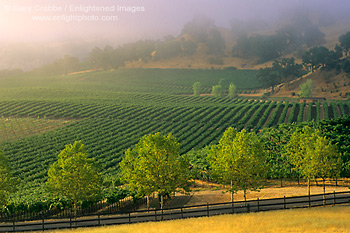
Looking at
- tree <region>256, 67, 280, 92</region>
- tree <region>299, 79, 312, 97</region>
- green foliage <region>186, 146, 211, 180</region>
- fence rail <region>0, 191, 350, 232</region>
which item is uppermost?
tree <region>256, 67, 280, 92</region>

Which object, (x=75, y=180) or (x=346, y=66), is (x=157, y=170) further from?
(x=346, y=66)

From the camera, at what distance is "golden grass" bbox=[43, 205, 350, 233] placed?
2905cm

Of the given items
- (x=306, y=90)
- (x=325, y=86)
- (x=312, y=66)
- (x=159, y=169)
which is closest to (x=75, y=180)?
(x=159, y=169)

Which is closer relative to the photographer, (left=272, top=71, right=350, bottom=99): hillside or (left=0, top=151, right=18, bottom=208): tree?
(left=0, top=151, right=18, bottom=208): tree

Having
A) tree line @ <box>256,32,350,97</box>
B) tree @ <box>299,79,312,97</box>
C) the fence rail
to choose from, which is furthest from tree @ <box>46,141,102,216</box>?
tree line @ <box>256,32,350,97</box>

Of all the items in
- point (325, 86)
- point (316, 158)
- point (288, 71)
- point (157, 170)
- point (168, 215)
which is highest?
point (288, 71)

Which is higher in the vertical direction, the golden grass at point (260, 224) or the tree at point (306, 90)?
the tree at point (306, 90)

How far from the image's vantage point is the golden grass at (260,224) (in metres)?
29.0

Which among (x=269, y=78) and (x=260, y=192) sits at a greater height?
(x=269, y=78)

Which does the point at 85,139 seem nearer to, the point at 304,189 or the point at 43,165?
the point at 43,165

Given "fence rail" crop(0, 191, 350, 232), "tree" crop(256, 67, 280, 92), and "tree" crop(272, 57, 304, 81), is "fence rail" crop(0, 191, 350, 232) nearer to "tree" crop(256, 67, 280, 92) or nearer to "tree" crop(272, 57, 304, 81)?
"tree" crop(256, 67, 280, 92)

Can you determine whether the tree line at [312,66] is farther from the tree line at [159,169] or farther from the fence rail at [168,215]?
the fence rail at [168,215]

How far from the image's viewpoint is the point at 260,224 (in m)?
30.3

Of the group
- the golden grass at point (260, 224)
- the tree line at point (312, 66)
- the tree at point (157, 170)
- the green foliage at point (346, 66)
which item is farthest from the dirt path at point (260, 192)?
the tree line at point (312, 66)
